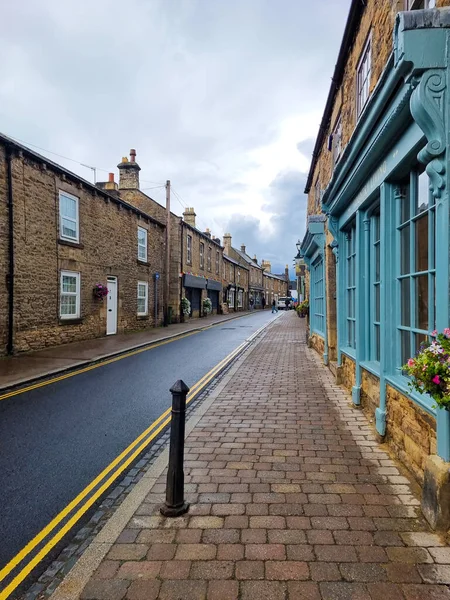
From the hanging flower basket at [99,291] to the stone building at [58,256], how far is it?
0.52ft

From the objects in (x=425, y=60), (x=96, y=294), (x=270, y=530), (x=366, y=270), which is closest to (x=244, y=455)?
(x=270, y=530)

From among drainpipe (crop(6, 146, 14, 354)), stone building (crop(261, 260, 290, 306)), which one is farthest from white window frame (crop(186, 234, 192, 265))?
stone building (crop(261, 260, 290, 306))

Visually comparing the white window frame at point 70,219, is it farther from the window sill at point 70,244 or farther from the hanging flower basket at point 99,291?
the hanging flower basket at point 99,291

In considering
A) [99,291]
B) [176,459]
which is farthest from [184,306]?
[176,459]

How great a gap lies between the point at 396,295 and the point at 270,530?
2835 millimetres

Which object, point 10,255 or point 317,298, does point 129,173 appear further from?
point 317,298

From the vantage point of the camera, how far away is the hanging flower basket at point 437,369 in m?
2.54

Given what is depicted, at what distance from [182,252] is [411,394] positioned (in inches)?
944

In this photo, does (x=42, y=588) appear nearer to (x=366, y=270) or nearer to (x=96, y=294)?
(x=366, y=270)

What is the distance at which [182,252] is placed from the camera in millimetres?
26797

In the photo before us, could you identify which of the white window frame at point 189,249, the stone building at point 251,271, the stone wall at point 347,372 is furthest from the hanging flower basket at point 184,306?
the stone building at point 251,271

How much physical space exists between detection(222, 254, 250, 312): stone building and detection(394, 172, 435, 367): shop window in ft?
116

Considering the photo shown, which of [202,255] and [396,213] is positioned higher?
[202,255]

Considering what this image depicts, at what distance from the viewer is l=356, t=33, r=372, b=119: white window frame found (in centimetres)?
578
